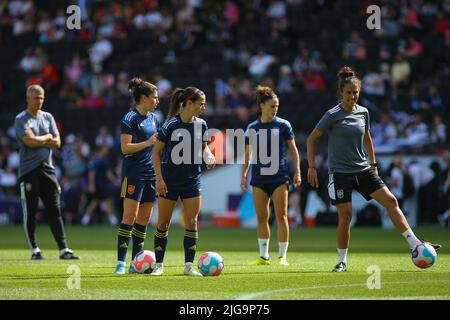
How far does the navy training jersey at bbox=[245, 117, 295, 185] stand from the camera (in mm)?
13773

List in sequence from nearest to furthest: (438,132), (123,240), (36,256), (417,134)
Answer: (123,240), (36,256), (438,132), (417,134)

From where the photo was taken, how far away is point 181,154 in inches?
458

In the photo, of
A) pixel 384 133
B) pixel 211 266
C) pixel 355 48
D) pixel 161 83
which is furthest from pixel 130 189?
pixel 161 83

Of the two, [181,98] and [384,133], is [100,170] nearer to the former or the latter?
[384,133]

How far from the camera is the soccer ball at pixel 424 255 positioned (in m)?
11.6

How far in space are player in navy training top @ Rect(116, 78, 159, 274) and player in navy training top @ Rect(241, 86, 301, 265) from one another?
2107mm

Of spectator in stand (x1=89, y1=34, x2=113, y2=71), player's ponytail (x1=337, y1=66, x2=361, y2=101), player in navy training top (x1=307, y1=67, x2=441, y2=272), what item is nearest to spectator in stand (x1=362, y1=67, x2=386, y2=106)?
spectator in stand (x1=89, y1=34, x2=113, y2=71)

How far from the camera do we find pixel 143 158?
39.5ft

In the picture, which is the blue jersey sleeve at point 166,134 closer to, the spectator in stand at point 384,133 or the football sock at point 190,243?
the football sock at point 190,243

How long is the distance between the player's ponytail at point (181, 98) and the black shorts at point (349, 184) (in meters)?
2.03

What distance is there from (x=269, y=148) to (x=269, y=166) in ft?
1.08

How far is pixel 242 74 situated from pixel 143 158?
18.0 metres

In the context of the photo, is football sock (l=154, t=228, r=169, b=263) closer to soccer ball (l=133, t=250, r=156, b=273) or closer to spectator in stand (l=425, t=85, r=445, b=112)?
soccer ball (l=133, t=250, r=156, b=273)
